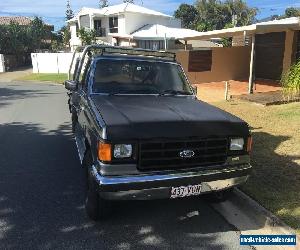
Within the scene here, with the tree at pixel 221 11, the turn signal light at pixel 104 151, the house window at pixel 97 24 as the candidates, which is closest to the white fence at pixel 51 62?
the house window at pixel 97 24

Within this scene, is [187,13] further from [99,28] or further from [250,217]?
[250,217]

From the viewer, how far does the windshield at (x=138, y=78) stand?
19.0 feet

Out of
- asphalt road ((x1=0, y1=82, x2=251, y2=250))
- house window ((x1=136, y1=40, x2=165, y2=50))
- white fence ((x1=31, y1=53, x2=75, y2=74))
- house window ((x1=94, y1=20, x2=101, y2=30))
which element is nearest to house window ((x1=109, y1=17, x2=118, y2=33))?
house window ((x1=94, y1=20, x2=101, y2=30))

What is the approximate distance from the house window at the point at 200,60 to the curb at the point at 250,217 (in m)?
16.7

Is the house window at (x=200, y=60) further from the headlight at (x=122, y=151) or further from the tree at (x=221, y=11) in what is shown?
the tree at (x=221, y=11)

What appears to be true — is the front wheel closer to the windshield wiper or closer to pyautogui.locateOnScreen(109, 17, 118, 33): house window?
the windshield wiper

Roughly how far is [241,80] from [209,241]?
63.3 ft

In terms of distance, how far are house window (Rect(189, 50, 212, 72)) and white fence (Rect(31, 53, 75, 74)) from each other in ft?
63.0

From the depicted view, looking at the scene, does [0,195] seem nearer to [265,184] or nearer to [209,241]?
[209,241]

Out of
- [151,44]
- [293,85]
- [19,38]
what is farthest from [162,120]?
[19,38]

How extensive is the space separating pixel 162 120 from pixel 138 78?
1816 mm

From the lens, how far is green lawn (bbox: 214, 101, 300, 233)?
16.8 ft

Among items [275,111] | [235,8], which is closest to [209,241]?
[275,111]

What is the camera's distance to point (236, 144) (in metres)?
4.60
